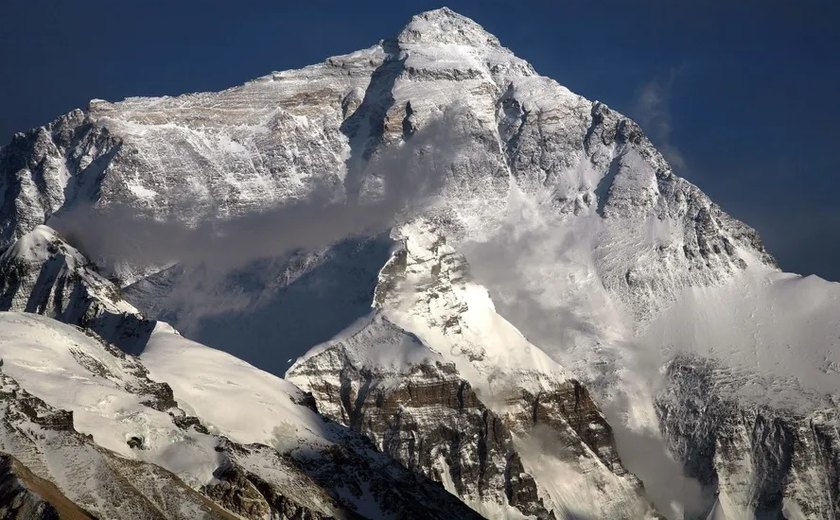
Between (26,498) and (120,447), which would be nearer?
(26,498)

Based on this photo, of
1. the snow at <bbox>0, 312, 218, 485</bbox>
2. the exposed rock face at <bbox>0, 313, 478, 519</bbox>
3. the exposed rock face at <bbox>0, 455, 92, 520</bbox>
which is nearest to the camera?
the exposed rock face at <bbox>0, 455, 92, 520</bbox>

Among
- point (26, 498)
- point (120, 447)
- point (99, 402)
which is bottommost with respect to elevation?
point (26, 498)

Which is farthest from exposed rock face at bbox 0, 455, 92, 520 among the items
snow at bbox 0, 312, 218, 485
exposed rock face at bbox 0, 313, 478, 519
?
snow at bbox 0, 312, 218, 485

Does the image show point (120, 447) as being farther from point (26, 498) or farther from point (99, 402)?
point (26, 498)

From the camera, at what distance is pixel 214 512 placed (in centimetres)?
16462

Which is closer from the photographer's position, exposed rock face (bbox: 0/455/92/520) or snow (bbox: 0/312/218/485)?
exposed rock face (bbox: 0/455/92/520)

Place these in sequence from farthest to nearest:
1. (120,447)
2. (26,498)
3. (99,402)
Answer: (99,402) → (120,447) → (26,498)

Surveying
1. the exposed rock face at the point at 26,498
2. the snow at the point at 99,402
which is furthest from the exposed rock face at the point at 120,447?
the exposed rock face at the point at 26,498

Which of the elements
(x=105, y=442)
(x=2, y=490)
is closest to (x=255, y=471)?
(x=105, y=442)

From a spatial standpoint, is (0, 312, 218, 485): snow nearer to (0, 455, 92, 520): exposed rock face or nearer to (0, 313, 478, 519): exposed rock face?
(0, 313, 478, 519): exposed rock face

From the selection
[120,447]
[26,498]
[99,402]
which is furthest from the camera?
[99,402]

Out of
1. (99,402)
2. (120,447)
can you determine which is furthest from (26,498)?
(99,402)

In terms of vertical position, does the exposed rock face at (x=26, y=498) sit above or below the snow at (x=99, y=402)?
below

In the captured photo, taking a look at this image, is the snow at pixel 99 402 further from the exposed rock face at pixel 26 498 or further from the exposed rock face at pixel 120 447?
the exposed rock face at pixel 26 498
